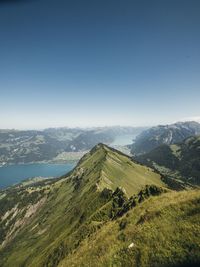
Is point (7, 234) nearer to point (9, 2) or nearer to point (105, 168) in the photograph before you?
point (105, 168)

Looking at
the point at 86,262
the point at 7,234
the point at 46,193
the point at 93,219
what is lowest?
the point at 7,234

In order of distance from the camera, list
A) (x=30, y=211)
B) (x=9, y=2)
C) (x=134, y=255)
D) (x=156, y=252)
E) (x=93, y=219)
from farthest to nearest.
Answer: (x=30, y=211)
(x=93, y=219)
(x=134, y=255)
(x=156, y=252)
(x=9, y=2)

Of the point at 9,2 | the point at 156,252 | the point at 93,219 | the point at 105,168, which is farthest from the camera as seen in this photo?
the point at 105,168

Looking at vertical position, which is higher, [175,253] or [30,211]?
[175,253]

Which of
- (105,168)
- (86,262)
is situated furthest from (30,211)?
(86,262)

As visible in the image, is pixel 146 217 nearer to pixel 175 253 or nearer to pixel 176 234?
pixel 176 234

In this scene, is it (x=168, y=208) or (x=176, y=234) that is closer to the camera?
(x=176, y=234)
